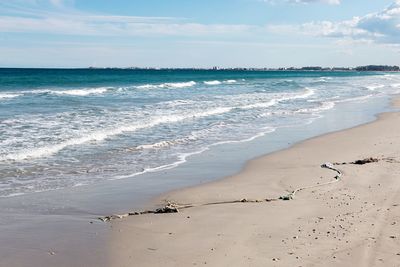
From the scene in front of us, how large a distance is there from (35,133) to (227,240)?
11040 mm

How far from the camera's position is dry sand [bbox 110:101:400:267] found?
6172 mm

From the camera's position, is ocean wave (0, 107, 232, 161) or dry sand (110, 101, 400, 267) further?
ocean wave (0, 107, 232, 161)

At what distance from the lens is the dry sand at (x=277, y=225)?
20.2 feet

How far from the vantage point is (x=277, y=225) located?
292 inches

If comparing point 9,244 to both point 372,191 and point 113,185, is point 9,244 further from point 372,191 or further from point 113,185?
point 372,191

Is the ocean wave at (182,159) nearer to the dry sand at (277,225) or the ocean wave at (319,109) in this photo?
the dry sand at (277,225)

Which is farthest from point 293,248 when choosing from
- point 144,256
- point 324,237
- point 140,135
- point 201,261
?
point 140,135

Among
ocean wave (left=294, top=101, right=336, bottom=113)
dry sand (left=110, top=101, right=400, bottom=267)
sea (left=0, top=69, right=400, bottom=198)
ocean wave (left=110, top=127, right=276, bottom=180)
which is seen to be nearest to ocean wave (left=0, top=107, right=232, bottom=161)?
sea (left=0, top=69, right=400, bottom=198)

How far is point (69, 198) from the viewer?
362 inches

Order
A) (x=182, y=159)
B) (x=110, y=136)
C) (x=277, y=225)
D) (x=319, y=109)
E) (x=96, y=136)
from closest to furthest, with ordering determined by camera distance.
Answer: (x=277, y=225) < (x=182, y=159) < (x=96, y=136) < (x=110, y=136) < (x=319, y=109)

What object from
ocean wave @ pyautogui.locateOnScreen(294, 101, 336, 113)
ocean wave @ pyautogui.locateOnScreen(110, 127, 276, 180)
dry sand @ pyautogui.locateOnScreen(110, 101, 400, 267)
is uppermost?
dry sand @ pyautogui.locateOnScreen(110, 101, 400, 267)

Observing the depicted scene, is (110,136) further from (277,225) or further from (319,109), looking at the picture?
(319,109)

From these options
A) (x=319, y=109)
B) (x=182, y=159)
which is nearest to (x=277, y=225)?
(x=182, y=159)

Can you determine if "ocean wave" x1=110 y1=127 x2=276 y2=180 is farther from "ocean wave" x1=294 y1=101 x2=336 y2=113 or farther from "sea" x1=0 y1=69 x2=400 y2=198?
"ocean wave" x1=294 y1=101 x2=336 y2=113
